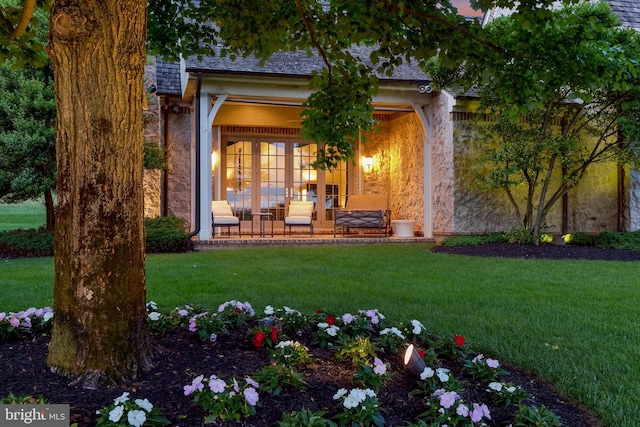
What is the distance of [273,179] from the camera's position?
12164 millimetres

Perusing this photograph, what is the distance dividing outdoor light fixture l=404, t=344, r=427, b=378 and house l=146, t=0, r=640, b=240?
6.03 m

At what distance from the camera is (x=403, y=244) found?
9.46 metres

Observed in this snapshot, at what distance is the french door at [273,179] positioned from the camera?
1198cm

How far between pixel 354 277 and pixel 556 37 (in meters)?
3.26

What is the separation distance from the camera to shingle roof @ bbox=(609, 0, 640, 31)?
396 inches

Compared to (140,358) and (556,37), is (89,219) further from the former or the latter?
(556,37)

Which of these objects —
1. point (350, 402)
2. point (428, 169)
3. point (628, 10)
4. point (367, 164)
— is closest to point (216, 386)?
point (350, 402)

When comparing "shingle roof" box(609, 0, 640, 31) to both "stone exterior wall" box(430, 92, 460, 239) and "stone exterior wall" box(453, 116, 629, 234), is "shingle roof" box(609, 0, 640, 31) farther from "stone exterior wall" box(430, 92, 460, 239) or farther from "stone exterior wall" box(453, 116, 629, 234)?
"stone exterior wall" box(430, 92, 460, 239)

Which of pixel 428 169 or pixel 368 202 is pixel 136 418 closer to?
pixel 428 169

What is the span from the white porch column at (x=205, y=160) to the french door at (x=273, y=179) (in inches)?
115

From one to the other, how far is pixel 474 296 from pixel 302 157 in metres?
8.53

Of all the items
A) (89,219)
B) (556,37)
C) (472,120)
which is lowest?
(89,219)

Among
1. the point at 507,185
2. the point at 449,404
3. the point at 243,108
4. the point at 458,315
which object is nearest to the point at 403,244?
the point at 507,185

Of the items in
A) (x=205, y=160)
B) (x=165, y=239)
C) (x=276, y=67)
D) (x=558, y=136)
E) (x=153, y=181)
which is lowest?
(x=165, y=239)
